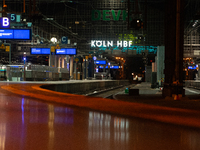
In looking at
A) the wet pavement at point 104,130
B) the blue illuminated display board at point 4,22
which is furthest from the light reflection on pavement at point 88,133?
the blue illuminated display board at point 4,22

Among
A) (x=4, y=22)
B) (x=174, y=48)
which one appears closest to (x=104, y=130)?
(x=174, y=48)

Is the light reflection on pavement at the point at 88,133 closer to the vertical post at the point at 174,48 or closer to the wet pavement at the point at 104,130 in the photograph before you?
the wet pavement at the point at 104,130

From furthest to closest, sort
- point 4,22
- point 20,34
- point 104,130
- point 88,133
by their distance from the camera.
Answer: point 20,34, point 4,22, point 104,130, point 88,133

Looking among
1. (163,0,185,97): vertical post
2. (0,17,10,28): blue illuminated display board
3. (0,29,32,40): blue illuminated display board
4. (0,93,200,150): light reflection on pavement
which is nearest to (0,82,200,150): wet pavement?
(0,93,200,150): light reflection on pavement

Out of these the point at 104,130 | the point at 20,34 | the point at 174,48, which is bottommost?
the point at 104,130

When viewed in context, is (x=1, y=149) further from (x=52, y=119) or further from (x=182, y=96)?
(x=182, y=96)

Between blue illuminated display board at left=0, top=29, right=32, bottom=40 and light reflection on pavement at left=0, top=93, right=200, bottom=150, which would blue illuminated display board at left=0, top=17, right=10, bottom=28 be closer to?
blue illuminated display board at left=0, top=29, right=32, bottom=40

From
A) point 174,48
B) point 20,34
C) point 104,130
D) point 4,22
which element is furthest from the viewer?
point 20,34

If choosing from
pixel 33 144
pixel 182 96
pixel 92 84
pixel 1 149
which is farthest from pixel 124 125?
pixel 92 84

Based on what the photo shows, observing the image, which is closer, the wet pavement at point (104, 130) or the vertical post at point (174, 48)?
the wet pavement at point (104, 130)

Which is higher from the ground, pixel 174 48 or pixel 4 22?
pixel 4 22

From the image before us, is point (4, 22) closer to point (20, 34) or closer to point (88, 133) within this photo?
point (20, 34)

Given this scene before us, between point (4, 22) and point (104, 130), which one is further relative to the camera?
point (4, 22)

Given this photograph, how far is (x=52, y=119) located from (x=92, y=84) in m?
31.3
